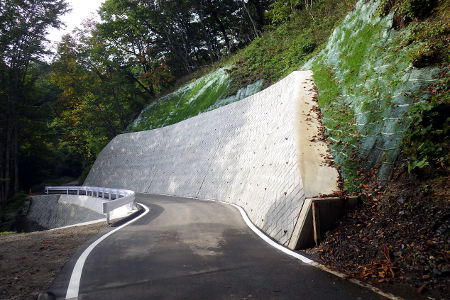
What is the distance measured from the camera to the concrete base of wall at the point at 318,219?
20.7ft

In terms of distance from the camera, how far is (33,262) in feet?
20.6

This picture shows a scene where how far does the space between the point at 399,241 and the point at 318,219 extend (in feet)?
5.53

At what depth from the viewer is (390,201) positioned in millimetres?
5914

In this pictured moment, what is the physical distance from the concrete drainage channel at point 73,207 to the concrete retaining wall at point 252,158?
437 centimetres

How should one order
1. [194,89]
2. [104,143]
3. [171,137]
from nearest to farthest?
[171,137] → [194,89] → [104,143]

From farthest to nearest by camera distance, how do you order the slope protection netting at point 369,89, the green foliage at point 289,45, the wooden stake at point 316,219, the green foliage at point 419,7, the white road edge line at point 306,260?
1. the green foliage at point 289,45
2. the green foliage at point 419,7
3. the slope protection netting at point 369,89
4. the wooden stake at point 316,219
5. the white road edge line at point 306,260

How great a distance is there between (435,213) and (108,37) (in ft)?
131

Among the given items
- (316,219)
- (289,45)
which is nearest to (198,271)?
(316,219)

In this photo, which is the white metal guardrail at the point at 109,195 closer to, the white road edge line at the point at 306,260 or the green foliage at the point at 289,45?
the white road edge line at the point at 306,260

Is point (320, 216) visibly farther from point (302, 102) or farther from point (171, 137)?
point (171, 137)

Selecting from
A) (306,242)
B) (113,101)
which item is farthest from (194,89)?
(306,242)

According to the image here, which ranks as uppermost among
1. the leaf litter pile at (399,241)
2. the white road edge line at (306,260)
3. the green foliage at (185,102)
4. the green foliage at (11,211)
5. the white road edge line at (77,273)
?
the green foliage at (185,102)

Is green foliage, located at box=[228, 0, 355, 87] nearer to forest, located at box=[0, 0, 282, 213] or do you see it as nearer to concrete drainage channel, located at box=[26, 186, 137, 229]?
forest, located at box=[0, 0, 282, 213]

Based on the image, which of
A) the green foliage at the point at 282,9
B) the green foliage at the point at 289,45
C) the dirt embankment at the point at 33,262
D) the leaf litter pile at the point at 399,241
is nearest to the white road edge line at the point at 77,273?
the dirt embankment at the point at 33,262
